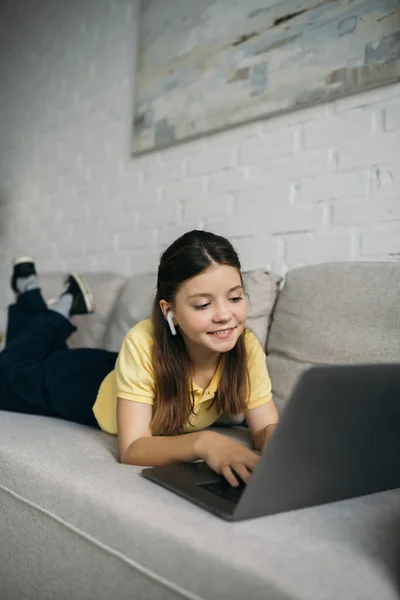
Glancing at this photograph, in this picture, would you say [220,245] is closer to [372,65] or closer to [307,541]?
[307,541]

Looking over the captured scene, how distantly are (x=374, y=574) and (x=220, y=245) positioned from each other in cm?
77

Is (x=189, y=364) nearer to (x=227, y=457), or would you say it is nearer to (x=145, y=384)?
(x=145, y=384)

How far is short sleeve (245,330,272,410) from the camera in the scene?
1353mm

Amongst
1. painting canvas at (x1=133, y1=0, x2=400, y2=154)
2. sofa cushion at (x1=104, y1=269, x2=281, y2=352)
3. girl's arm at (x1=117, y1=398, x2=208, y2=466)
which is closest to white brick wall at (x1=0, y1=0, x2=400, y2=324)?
painting canvas at (x1=133, y1=0, x2=400, y2=154)

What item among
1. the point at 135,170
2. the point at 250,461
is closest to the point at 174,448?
the point at 250,461

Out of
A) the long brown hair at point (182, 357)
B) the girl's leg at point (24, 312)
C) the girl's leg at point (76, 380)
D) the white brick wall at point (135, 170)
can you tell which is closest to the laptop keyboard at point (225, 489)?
the long brown hair at point (182, 357)

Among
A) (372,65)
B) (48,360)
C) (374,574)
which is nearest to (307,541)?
(374,574)

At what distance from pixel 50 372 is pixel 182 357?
58 cm

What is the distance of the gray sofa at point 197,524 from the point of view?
684 mm

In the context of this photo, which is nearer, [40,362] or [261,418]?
[261,418]

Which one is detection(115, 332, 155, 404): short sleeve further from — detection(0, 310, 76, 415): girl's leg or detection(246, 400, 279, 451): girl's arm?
detection(0, 310, 76, 415): girl's leg

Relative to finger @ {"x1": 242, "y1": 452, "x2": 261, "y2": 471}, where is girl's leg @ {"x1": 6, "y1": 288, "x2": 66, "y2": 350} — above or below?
above

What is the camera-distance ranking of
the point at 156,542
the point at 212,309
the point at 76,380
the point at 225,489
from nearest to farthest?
the point at 156,542
the point at 225,489
the point at 212,309
the point at 76,380

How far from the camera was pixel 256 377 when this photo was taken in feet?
4.51
